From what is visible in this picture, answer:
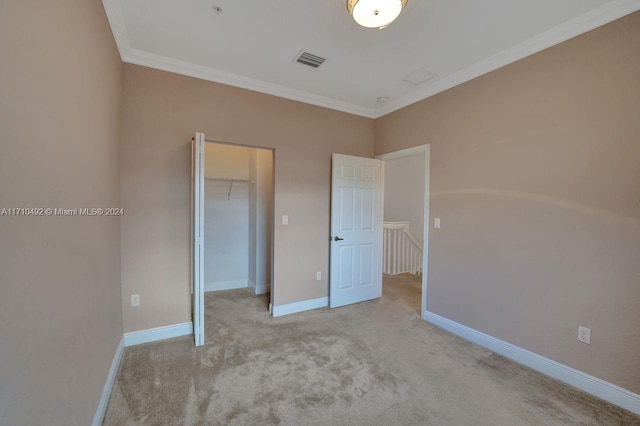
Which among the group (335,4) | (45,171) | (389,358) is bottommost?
(389,358)

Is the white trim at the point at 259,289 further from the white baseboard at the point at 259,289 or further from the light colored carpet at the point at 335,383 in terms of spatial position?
the light colored carpet at the point at 335,383

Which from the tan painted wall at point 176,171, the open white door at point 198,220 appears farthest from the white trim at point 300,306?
the open white door at point 198,220

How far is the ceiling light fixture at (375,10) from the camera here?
63.5 inches

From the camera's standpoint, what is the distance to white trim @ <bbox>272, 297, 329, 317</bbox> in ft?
11.0

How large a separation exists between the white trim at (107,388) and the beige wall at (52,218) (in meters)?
0.07

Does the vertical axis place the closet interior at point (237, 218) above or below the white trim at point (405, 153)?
below

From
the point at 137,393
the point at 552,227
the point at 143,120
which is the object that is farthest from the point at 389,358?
the point at 143,120

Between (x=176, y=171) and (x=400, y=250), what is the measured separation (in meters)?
4.44

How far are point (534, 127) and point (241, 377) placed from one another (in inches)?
128

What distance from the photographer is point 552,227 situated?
2.22 m

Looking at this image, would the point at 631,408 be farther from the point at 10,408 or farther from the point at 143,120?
the point at 143,120

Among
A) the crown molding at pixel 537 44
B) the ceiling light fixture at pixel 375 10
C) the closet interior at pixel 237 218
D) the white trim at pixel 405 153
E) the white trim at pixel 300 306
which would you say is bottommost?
the white trim at pixel 300 306

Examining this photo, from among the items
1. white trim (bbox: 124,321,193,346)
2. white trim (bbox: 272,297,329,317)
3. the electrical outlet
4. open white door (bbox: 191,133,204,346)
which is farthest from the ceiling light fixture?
white trim (bbox: 124,321,193,346)

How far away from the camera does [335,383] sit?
2072 millimetres
